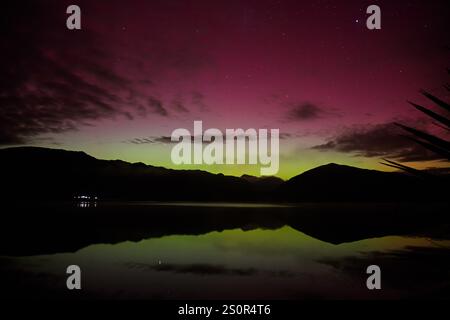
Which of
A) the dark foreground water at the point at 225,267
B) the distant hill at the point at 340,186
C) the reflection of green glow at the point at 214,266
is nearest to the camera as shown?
the dark foreground water at the point at 225,267

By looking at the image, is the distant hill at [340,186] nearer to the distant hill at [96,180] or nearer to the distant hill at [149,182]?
the distant hill at [149,182]

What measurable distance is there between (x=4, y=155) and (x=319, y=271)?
134 metres

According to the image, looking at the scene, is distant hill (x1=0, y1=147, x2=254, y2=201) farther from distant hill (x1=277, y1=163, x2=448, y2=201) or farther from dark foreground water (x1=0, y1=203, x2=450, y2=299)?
dark foreground water (x1=0, y1=203, x2=450, y2=299)

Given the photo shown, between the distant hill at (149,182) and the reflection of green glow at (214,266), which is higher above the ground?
the distant hill at (149,182)

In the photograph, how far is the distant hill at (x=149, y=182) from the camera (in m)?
102

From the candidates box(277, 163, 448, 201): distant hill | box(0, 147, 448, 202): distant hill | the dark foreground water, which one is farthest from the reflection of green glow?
box(0, 147, 448, 202): distant hill

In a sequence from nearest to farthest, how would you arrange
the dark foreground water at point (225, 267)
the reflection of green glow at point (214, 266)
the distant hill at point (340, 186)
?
the dark foreground water at point (225, 267) < the reflection of green glow at point (214, 266) < the distant hill at point (340, 186)

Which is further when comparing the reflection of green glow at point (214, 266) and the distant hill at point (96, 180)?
the distant hill at point (96, 180)

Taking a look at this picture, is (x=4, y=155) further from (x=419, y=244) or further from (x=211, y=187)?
(x=419, y=244)

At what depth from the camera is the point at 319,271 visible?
8.62m

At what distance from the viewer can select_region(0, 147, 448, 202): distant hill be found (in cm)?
10238

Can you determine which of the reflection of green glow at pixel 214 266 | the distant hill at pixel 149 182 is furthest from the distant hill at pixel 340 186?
the reflection of green glow at pixel 214 266

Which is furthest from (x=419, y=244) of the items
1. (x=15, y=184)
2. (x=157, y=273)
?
(x=15, y=184)
